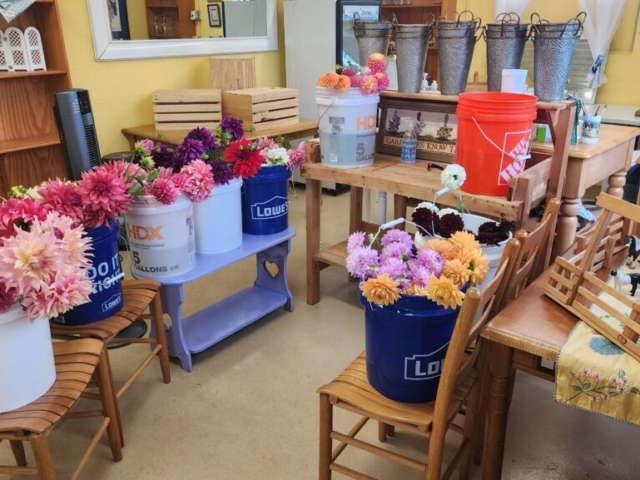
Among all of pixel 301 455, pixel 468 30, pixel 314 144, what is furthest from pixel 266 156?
pixel 301 455

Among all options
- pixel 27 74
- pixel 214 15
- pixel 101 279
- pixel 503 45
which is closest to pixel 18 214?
pixel 101 279

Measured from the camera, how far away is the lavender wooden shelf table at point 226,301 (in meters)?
2.35

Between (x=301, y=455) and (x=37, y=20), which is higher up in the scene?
(x=37, y=20)

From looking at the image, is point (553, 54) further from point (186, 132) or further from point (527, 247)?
point (186, 132)

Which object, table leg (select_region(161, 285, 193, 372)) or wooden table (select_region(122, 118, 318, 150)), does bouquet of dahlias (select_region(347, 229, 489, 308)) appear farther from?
wooden table (select_region(122, 118, 318, 150))

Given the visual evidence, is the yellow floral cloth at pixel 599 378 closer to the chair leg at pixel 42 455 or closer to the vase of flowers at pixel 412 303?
the vase of flowers at pixel 412 303

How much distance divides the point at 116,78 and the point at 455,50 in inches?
97.0

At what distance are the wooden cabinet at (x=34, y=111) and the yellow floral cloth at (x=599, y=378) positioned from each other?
3175 mm

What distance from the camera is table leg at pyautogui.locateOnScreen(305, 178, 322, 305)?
9.30 feet

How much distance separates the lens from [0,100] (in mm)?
3336

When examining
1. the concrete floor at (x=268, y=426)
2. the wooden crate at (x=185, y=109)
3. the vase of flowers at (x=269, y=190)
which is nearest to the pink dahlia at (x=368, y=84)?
the vase of flowers at (x=269, y=190)

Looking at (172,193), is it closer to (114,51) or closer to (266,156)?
(266,156)

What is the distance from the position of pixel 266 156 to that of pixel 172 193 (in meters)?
0.66

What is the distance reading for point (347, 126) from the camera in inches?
100
